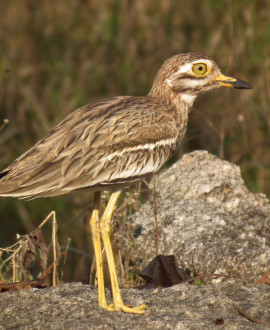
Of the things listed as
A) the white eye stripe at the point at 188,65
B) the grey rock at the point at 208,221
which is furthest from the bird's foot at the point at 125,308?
the white eye stripe at the point at 188,65

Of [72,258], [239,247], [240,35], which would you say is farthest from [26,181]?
[240,35]

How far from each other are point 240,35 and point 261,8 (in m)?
0.41

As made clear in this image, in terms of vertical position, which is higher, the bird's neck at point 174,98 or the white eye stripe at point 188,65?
the white eye stripe at point 188,65

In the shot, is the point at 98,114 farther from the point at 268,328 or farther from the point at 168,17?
the point at 168,17

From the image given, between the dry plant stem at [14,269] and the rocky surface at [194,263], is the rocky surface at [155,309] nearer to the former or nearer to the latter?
the rocky surface at [194,263]

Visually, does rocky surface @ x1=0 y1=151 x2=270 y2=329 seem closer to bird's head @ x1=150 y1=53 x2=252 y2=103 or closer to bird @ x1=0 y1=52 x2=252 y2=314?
bird @ x1=0 y1=52 x2=252 y2=314

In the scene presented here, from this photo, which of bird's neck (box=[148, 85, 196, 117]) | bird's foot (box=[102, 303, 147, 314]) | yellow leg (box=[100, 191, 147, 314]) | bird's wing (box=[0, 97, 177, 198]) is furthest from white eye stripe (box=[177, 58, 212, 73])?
bird's foot (box=[102, 303, 147, 314])

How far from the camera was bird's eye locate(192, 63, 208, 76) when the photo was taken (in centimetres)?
672

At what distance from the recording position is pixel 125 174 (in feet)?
19.5

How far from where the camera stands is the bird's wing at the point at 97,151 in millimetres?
5672

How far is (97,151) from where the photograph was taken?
232 inches

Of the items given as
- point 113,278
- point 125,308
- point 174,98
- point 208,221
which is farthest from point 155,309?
point 174,98

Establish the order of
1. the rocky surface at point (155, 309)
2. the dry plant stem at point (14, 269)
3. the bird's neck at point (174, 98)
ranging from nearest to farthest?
the rocky surface at point (155, 309)
the dry plant stem at point (14, 269)
the bird's neck at point (174, 98)

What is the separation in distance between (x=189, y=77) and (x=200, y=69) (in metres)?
0.10
